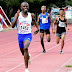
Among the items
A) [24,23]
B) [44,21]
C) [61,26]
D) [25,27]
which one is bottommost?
[61,26]

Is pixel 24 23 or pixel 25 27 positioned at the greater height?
pixel 24 23

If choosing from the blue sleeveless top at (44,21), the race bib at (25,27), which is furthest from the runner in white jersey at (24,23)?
the blue sleeveless top at (44,21)

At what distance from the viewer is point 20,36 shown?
8961 mm

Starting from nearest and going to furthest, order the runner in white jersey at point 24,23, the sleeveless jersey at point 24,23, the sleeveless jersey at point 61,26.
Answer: the runner in white jersey at point 24,23
the sleeveless jersey at point 24,23
the sleeveless jersey at point 61,26

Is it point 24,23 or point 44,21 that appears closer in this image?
point 24,23

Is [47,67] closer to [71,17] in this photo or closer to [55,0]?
[55,0]

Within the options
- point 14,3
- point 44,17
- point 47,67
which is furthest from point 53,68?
point 14,3

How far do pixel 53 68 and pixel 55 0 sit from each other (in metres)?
45.8

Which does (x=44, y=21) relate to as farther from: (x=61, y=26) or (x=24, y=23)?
(x=24, y=23)

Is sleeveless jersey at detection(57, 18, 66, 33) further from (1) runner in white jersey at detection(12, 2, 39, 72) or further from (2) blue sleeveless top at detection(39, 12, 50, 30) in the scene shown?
(1) runner in white jersey at detection(12, 2, 39, 72)

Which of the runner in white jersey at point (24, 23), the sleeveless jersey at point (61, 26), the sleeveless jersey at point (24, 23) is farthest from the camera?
the sleeveless jersey at point (61, 26)

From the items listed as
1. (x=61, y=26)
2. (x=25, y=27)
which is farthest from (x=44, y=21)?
(x=25, y=27)

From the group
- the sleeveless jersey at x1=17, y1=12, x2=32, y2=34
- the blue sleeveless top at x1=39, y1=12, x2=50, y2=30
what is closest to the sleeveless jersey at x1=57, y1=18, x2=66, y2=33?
the blue sleeveless top at x1=39, y1=12, x2=50, y2=30

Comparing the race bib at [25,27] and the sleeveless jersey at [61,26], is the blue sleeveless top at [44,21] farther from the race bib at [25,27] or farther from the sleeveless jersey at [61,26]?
the race bib at [25,27]
